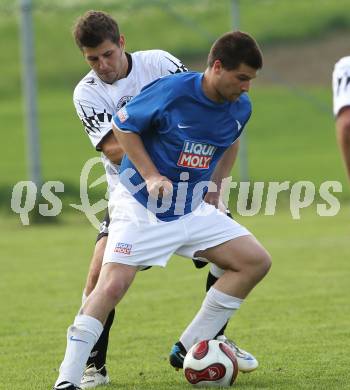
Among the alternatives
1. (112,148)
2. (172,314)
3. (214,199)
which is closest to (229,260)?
(214,199)

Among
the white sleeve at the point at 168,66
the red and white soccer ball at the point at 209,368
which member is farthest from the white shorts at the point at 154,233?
the white sleeve at the point at 168,66

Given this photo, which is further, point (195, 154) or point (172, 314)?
point (172, 314)

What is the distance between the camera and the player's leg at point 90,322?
6.10 metres

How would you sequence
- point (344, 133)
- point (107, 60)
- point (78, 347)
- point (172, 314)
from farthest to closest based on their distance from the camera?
point (172, 314)
point (107, 60)
point (78, 347)
point (344, 133)

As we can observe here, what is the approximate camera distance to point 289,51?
28688 millimetres

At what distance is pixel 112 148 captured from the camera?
6785 millimetres

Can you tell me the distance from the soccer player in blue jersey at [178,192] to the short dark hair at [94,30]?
53 cm

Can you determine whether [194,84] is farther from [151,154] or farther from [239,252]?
[239,252]

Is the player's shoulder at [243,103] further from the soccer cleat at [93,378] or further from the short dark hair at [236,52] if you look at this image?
the soccer cleat at [93,378]

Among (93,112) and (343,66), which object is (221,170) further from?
(343,66)

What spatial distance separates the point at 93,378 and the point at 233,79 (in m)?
1.91

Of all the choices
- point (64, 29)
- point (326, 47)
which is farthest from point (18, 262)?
point (64, 29)

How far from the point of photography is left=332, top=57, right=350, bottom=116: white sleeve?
5391mm

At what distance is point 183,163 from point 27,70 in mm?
10712
